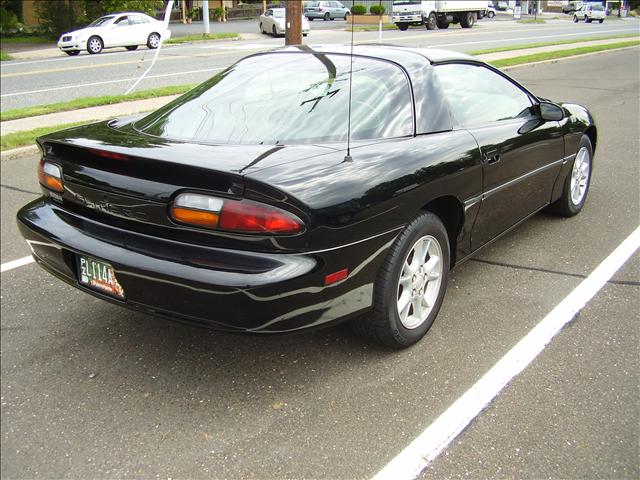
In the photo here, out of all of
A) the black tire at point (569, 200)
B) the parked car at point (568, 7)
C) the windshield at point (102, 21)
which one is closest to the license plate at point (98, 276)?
the black tire at point (569, 200)

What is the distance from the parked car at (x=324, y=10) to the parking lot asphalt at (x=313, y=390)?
46076mm

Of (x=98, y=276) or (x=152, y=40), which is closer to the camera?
(x=98, y=276)

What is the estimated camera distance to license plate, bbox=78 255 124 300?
9.18ft

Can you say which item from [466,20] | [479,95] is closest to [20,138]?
[479,95]

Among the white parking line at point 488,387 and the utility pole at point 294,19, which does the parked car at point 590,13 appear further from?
the white parking line at point 488,387

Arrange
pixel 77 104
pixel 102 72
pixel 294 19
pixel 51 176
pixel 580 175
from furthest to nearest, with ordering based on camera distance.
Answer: pixel 102 72 → pixel 294 19 → pixel 77 104 → pixel 580 175 → pixel 51 176

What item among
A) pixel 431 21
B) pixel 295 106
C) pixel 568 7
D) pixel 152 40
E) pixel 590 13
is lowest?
pixel 295 106

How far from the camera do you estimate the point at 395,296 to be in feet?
9.74

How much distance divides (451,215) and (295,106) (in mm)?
1048

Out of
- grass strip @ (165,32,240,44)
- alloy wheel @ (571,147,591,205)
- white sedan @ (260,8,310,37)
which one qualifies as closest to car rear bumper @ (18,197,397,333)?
alloy wheel @ (571,147,591,205)

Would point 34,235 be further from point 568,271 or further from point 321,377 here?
point 568,271

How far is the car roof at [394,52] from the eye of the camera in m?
3.61

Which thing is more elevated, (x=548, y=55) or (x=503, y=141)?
(x=548, y=55)

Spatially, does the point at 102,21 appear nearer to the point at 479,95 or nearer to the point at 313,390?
the point at 479,95
